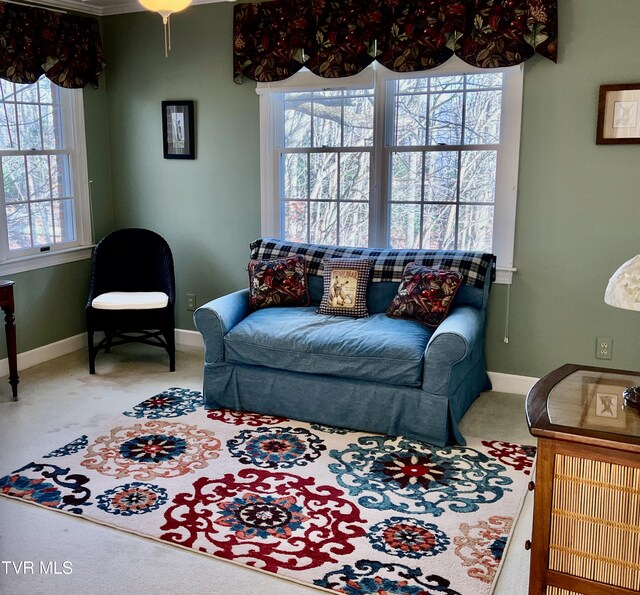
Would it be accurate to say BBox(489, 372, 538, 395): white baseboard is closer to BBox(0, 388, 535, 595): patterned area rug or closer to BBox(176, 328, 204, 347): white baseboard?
BBox(0, 388, 535, 595): patterned area rug

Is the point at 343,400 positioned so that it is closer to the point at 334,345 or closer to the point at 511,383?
the point at 334,345

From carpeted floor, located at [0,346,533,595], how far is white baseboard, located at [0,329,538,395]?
10.0 inches

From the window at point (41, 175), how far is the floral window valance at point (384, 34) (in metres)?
1.33

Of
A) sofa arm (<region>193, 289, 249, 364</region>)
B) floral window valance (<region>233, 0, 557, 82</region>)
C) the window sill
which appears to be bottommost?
sofa arm (<region>193, 289, 249, 364</region>)

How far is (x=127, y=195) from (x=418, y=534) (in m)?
3.60

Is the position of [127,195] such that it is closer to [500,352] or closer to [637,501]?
[500,352]

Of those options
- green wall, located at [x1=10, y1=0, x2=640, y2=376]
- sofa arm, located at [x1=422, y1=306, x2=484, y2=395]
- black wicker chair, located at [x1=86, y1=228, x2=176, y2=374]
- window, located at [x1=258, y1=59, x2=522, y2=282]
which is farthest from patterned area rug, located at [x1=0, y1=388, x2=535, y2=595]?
window, located at [x1=258, y1=59, x2=522, y2=282]

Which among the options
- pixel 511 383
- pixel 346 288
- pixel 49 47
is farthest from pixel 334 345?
pixel 49 47

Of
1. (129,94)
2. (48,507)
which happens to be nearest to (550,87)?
(129,94)

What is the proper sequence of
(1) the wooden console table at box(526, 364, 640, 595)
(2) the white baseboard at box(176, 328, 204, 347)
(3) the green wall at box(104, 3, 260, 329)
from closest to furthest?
(1) the wooden console table at box(526, 364, 640, 595), (3) the green wall at box(104, 3, 260, 329), (2) the white baseboard at box(176, 328, 204, 347)

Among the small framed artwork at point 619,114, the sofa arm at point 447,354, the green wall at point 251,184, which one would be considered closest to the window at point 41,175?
the green wall at point 251,184

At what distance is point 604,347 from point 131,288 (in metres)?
3.18

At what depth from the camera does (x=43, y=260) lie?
16.0ft

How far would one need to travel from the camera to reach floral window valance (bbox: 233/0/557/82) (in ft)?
12.7
